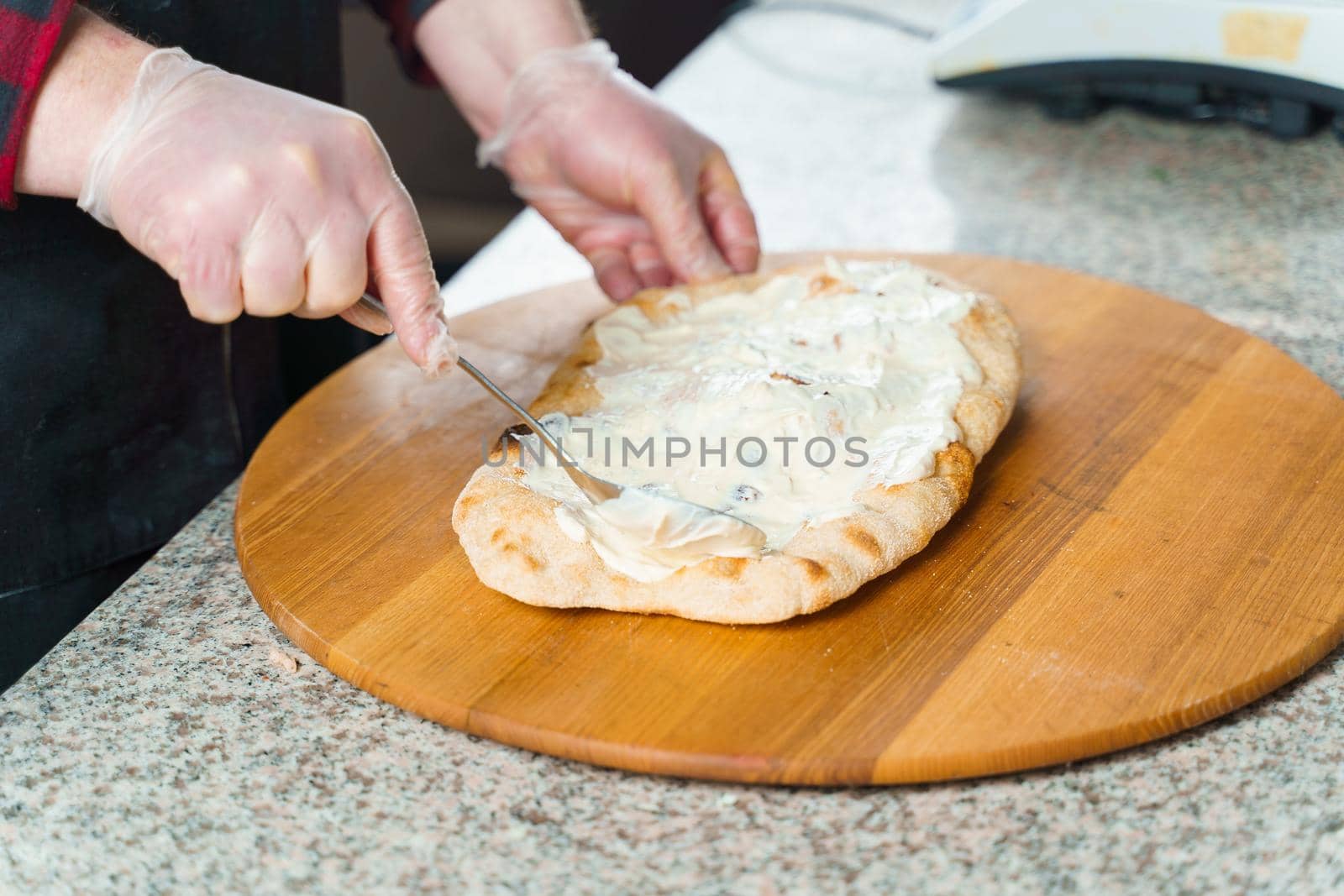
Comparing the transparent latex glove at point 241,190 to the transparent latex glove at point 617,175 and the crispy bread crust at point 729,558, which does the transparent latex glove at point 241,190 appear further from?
the transparent latex glove at point 617,175

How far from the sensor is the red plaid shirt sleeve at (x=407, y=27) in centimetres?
202

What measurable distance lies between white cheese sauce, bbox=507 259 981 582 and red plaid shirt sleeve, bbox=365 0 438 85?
653 millimetres

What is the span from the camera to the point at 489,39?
2012 mm

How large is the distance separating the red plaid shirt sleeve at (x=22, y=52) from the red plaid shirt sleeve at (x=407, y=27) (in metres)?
0.82

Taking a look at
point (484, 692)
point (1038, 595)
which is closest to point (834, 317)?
point (1038, 595)

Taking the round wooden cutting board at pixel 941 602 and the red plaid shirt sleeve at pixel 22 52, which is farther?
the red plaid shirt sleeve at pixel 22 52

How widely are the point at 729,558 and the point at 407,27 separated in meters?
1.24

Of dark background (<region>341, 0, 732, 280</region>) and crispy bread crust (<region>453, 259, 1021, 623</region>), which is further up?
crispy bread crust (<region>453, 259, 1021, 623</region>)

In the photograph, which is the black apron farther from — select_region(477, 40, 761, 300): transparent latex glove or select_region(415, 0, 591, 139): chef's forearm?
select_region(477, 40, 761, 300): transparent latex glove

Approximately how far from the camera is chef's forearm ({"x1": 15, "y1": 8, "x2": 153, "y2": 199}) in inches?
50.8

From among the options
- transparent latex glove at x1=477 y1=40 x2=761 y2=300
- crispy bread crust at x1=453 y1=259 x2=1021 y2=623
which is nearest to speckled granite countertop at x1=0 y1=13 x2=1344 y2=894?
crispy bread crust at x1=453 y1=259 x2=1021 y2=623

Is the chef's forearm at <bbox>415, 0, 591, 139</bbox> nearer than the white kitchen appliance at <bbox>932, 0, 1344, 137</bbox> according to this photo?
Yes

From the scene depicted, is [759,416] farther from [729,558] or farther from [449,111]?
[449,111]

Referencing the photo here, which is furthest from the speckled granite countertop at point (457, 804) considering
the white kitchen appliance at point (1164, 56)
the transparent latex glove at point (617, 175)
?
the white kitchen appliance at point (1164, 56)
